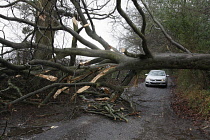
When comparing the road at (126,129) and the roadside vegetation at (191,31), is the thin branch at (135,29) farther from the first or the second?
the roadside vegetation at (191,31)

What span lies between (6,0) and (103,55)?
3.82 metres

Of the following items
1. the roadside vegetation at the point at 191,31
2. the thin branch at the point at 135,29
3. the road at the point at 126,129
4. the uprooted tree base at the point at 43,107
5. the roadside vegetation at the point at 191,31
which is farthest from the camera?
the roadside vegetation at the point at 191,31

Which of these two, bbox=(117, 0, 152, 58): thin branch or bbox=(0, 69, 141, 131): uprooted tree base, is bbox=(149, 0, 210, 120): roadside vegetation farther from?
bbox=(117, 0, 152, 58): thin branch

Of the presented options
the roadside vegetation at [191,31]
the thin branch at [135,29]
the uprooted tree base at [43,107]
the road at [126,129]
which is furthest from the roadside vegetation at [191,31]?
the thin branch at [135,29]

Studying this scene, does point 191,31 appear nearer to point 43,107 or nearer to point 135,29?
point 135,29

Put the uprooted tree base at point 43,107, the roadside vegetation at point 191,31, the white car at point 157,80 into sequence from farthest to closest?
the white car at point 157,80, the roadside vegetation at point 191,31, the uprooted tree base at point 43,107

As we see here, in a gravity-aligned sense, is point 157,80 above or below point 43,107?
above

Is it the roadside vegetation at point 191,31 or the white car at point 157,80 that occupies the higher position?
the roadside vegetation at point 191,31

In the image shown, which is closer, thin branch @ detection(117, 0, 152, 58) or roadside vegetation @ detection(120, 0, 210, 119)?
thin branch @ detection(117, 0, 152, 58)

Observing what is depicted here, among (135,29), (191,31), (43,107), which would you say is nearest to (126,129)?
(135,29)

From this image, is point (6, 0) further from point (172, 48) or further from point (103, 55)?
point (172, 48)

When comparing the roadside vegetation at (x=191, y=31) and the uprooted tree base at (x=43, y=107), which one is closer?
the uprooted tree base at (x=43, y=107)

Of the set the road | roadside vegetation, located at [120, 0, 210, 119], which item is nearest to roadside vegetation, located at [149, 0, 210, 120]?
roadside vegetation, located at [120, 0, 210, 119]

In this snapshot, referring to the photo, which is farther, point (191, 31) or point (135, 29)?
point (191, 31)
